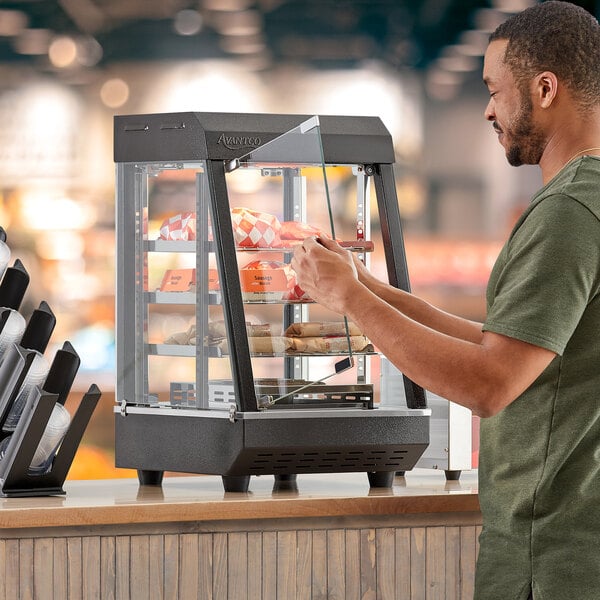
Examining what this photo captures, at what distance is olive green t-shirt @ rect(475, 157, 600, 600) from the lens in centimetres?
152

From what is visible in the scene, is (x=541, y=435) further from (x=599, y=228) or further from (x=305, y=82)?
(x=305, y=82)

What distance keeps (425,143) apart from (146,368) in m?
2.45

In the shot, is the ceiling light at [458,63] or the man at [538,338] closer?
the man at [538,338]

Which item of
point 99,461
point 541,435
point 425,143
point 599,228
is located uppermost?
point 425,143

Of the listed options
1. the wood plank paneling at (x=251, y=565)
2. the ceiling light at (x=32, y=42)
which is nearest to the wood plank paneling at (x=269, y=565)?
the wood plank paneling at (x=251, y=565)

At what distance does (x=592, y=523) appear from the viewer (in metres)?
1.62

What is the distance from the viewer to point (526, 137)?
5.57 feet

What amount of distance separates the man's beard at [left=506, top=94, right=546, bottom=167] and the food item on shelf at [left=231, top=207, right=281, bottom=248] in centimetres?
70

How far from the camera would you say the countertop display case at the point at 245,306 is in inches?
89.3

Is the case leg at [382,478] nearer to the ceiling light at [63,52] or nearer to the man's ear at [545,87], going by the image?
the man's ear at [545,87]

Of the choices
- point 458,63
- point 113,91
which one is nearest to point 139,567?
point 113,91

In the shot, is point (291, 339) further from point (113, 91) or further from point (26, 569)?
point (113, 91)

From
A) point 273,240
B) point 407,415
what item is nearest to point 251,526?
point 407,415

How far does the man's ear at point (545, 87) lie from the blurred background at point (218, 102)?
291cm
